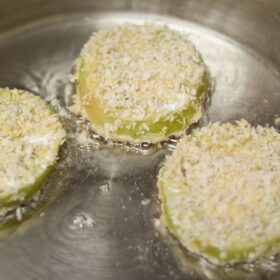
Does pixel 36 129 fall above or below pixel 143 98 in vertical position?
below

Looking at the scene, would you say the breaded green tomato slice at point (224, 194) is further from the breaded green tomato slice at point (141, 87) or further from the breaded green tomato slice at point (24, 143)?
the breaded green tomato slice at point (24, 143)

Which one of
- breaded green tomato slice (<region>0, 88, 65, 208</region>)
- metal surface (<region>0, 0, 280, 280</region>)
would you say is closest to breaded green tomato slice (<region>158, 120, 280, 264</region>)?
metal surface (<region>0, 0, 280, 280</region>)

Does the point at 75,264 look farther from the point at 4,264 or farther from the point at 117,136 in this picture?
the point at 117,136

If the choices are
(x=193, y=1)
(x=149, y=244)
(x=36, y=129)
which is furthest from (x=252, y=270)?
(x=193, y=1)

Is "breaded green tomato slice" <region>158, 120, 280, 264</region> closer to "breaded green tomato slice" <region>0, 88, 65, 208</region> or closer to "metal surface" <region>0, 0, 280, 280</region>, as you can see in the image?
"metal surface" <region>0, 0, 280, 280</region>

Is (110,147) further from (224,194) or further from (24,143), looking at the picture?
(224,194)

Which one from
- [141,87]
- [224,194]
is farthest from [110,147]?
[224,194]
